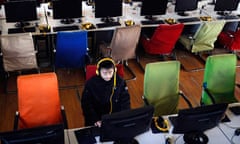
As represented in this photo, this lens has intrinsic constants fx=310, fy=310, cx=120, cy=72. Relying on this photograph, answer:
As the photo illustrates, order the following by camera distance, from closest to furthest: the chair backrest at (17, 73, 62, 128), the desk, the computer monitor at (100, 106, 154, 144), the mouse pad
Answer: the computer monitor at (100, 106, 154, 144), the mouse pad, the desk, the chair backrest at (17, 73, 62, 128)

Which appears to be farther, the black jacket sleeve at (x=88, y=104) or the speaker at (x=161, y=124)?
the black jacket sleeve at (x=88, y=104)

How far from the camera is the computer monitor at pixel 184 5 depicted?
17.7 feet

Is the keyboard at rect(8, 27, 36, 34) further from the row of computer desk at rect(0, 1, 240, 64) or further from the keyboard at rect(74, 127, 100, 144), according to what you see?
the keyboard at rect(74, 127, 100, 144)

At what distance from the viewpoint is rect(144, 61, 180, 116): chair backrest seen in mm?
3254

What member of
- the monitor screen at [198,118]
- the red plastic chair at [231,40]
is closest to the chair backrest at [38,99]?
the monitor screen at [198,118]

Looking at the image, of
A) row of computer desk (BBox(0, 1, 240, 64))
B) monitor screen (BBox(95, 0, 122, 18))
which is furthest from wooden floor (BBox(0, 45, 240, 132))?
monitor screen (BBox(95, 0, 122, 18))

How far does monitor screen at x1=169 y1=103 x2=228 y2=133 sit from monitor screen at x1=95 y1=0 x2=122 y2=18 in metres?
2.94

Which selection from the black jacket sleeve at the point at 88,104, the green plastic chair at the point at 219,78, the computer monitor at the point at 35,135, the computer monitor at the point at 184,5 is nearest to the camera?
the computer monitor at the point at 35,135

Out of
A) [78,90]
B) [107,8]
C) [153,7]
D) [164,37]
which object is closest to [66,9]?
[107,8]

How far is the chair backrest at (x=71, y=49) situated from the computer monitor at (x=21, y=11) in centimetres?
89

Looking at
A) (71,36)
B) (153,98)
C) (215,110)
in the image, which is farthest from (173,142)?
(71,36)

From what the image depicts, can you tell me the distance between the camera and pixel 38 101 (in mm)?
2979

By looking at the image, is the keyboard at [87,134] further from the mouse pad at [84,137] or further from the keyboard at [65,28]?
the keyboard at [65,28]

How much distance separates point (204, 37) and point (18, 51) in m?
2.84
